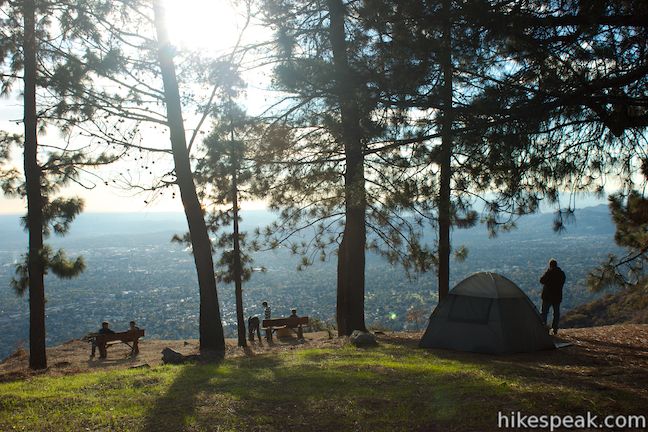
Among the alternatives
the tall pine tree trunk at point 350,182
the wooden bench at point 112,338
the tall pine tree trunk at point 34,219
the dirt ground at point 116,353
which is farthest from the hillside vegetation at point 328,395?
the wooden bench at point 112,338

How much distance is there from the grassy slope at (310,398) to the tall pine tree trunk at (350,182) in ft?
12.9

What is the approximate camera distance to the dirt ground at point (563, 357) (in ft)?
27.6

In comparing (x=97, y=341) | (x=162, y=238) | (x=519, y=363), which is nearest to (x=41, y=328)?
(x=97, y=341)

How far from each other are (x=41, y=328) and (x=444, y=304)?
1033cm

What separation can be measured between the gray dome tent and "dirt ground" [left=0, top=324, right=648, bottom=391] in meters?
0.33

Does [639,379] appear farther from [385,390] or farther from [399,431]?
[399,431]

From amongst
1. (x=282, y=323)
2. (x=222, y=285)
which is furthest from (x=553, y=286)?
(x=222, y=285)

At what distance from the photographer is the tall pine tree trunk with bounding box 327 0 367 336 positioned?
904cm

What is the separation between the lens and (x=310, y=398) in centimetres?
661

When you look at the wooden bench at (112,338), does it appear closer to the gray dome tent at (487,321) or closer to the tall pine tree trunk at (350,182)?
the tall pine tree trunk at (350,182)

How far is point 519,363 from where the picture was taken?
940 cm

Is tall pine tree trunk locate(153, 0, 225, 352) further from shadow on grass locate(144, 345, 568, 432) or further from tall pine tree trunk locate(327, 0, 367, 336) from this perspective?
shadow on grass locate(144, 345, 568, 432)

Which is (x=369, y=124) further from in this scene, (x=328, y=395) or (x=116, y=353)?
(x=116, y=353)

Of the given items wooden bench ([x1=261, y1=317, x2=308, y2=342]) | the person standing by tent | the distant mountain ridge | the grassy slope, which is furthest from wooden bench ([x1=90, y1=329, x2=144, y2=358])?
the person standing by tent
